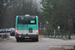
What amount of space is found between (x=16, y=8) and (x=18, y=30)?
379 inches

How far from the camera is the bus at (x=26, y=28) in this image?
18.8 meters

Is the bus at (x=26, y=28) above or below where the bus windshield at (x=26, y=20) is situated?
below

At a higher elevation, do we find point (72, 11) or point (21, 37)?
point (72, 11)

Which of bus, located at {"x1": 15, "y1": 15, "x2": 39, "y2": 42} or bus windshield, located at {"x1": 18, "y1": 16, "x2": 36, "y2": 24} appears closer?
bus, located at {"x1": 15, "y1": 15, "x2": 39, "y2": 42}

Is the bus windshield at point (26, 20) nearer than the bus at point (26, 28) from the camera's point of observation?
No

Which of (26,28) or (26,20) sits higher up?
(26,20)

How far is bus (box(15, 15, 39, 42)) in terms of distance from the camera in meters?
18.8

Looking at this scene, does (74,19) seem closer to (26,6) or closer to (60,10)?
(60,10)

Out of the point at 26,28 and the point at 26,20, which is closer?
the point at 26,28

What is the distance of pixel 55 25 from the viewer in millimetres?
46562

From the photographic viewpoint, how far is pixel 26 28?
19.0m

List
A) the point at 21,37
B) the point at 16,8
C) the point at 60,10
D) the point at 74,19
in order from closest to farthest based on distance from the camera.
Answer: the point at 21,37, the point at 16,8, the point at 60,10, the point at 74,19

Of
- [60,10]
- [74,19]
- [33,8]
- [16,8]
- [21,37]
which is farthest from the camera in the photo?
[74,19]

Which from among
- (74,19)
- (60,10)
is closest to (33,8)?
(60,10)
